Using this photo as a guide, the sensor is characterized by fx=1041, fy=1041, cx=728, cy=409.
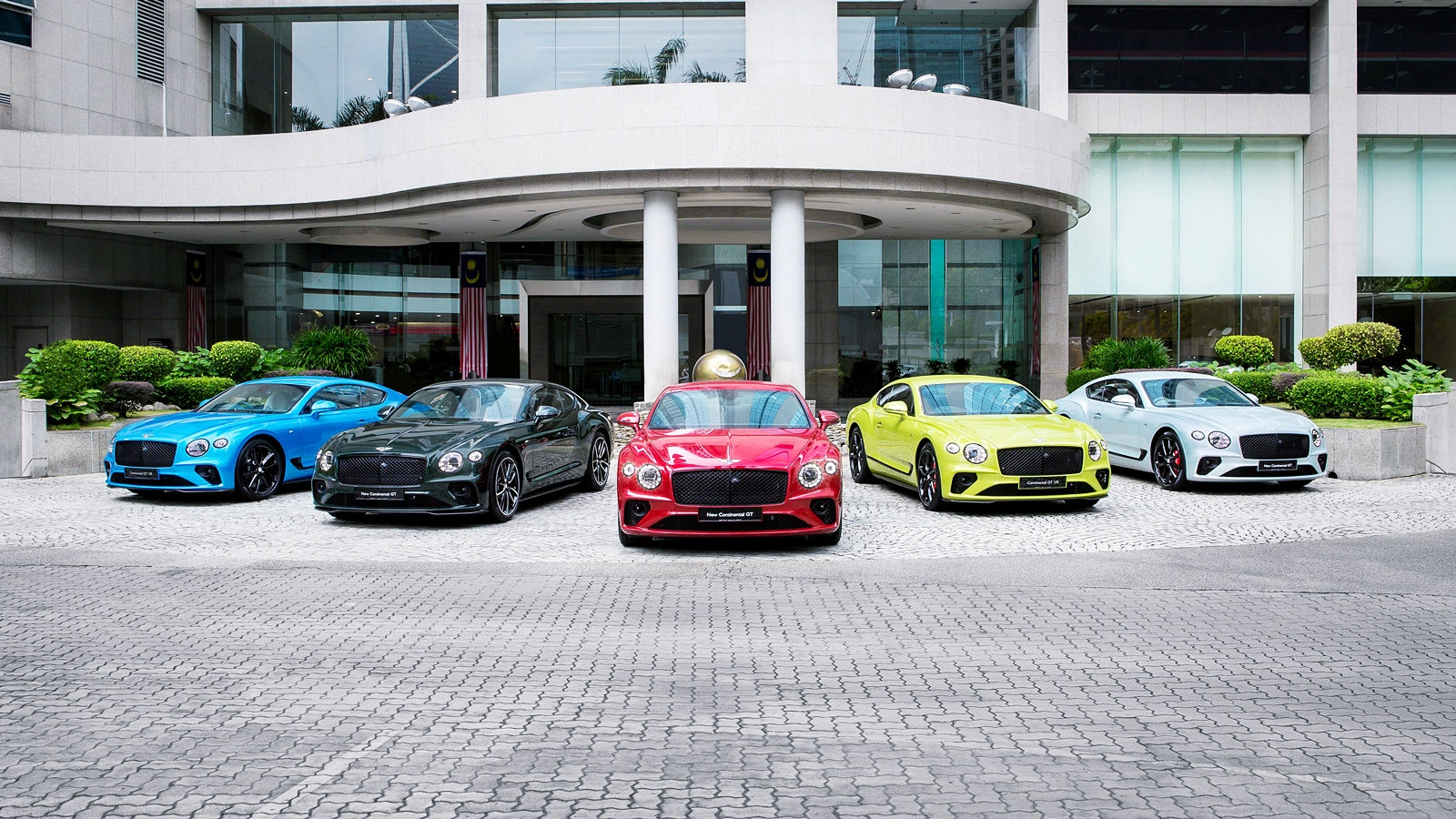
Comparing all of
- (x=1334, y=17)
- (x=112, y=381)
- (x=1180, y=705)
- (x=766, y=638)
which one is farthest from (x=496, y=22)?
(x=1180, y=705)

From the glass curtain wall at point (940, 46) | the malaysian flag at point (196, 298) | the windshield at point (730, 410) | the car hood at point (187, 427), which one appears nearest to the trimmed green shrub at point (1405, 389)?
the windshield at point (730, 410)

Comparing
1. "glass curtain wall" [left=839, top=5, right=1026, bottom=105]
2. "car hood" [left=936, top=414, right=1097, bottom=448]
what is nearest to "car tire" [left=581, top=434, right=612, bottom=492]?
"car hood" [left=936, top=414, right=1097, bottom=448]

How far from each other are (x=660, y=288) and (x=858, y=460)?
24.2ft

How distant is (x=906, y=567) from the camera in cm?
858

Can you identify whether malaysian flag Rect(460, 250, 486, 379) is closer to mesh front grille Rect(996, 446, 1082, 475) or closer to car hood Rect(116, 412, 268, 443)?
car hood Rect(116, 412, 268, 443)

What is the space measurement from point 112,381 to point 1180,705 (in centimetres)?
1886

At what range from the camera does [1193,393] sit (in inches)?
567

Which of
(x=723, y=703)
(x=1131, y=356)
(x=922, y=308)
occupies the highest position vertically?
(x=922, y=308)

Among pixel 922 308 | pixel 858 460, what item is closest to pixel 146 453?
pixel 858 460

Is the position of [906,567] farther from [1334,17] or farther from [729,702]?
[1334,17]

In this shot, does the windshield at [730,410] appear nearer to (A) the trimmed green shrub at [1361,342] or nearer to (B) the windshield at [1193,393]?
(B) the windshield at [1193,393]

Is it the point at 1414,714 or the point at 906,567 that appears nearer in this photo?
the point at 1414,714

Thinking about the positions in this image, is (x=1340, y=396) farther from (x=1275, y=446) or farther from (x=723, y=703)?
(x=723, y=703)

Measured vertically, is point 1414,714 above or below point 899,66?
below
